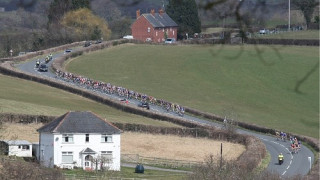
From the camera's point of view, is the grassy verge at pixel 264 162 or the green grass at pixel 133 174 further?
the grassy verge at pixel 264 162

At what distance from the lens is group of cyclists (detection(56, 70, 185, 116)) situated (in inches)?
3337

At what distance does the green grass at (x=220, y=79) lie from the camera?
85.4 m

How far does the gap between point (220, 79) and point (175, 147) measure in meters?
40.9

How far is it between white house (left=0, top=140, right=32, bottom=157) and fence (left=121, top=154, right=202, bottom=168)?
6.26 m

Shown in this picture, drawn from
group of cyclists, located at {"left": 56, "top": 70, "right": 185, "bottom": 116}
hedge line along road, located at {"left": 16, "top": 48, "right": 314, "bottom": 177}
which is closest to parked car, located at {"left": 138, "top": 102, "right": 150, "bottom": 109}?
hedge line along road, located at {"left": 16, "top": 48, "right": 314, "bottom": 177}

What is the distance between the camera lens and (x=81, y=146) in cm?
5900

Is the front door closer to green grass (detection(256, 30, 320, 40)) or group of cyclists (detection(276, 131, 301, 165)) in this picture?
group of cyclists (detection(276, 131, 301, 165))

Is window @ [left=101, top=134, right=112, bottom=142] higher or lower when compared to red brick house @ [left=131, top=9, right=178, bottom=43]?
lower

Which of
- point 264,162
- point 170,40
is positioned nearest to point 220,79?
point 170,40

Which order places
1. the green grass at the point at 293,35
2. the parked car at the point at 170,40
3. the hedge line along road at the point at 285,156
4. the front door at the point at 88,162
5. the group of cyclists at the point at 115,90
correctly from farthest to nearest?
1. the parked car at the point at 170,40
2. the group of cyclists at the point at 115,90
3. the front door at the point at 88,162
4. the hedge line along road at the point at 285,156
5. the green grass at the point at 293,35

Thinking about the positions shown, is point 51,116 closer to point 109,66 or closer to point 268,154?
point 268,154

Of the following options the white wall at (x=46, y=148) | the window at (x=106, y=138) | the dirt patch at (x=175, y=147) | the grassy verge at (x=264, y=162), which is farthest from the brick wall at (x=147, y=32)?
the white wall at (x=46, y=148)

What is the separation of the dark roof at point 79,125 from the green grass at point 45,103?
22.8 feet

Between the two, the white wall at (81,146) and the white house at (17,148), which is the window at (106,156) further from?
the white house at (17,148)
